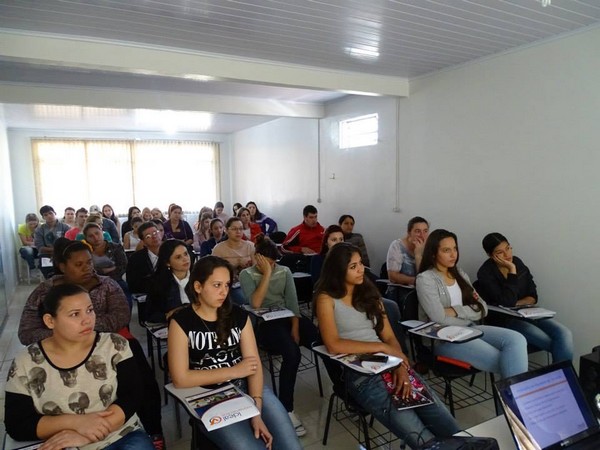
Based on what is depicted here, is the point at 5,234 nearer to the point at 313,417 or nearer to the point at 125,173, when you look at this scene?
the point at 125,173

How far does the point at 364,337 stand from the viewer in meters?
2.36

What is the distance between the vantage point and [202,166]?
1022cm

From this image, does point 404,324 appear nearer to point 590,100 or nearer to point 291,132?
point 590,100

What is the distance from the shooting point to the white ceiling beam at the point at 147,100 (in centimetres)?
482

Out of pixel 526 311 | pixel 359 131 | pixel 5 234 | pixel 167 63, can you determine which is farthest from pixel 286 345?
pixel 5 234

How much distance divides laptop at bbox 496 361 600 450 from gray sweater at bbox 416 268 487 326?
50.9 inches

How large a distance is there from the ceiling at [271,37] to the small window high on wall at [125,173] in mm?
4548

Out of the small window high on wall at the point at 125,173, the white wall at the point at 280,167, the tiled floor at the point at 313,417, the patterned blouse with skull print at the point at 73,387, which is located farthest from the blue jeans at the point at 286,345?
the small window high on wall at the point at 125,173

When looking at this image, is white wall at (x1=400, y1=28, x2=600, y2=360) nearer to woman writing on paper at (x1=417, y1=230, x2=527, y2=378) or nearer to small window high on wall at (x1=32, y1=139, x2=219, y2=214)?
woman writing on paper at (x1=417, y1=230, x2=527, y2=378)

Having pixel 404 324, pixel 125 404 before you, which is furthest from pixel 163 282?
pixel 404 324

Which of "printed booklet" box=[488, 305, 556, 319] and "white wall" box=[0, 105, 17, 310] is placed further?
"white wall" box=[0, 105, 17, 310]

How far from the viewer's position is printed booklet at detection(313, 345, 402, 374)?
1.94 m

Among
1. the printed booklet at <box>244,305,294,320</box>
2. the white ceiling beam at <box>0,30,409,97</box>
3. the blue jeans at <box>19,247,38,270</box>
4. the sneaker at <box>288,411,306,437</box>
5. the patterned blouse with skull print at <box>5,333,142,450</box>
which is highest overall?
the white ceiling beam at <box>0,30,409,97</box>

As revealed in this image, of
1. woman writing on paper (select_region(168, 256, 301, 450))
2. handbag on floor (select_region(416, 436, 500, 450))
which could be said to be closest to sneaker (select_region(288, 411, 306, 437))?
woman writing on paper (select_region(168, 256, 301, 450))
